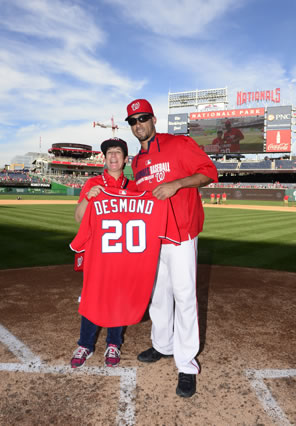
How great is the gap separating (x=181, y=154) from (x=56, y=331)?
221 cm

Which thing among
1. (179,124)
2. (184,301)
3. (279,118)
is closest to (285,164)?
(279,118)

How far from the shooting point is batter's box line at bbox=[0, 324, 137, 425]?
206 cm

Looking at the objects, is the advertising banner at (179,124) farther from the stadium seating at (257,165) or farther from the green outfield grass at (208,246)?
the green outfield grass at (208,246)

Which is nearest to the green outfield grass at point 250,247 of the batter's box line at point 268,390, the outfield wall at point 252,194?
the batter's box line at point 268,390

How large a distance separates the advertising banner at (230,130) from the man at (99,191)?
47.6 m

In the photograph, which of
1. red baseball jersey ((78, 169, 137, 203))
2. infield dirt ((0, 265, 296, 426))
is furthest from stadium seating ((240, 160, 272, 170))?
red baseball jersey ((78, 169, 137, 203))

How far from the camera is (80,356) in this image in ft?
8.69

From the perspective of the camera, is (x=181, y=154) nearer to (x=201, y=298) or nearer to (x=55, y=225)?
(x=201, y=298)

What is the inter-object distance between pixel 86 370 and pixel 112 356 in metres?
0.24

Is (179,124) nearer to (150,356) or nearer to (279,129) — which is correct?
(279,129)

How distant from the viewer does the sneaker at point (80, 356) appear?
260 cm

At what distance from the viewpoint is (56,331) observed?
325cm

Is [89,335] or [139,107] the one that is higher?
[139,107]

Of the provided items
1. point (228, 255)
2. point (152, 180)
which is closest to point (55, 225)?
point (228, 255)
